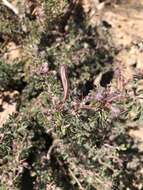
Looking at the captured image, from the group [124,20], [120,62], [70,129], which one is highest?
[124,20]

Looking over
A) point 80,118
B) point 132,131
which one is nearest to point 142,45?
point 80,118

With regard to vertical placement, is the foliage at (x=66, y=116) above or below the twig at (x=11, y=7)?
below

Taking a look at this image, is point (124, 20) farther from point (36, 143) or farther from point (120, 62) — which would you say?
point (36, 143)

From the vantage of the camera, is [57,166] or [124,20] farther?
[124,20]

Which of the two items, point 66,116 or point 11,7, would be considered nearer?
point 66,116

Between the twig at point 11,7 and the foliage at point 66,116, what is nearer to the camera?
the foliage at point 66,116

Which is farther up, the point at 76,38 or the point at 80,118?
the point at 76,38

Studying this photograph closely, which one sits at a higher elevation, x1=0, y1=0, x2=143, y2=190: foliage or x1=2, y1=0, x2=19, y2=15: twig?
x1=2, y1=0, x2=19, y2=15: twig

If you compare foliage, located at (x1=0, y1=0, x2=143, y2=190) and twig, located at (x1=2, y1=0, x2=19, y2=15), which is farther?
twig, located at (x1=2, y1=0, x2=19, y2=15)

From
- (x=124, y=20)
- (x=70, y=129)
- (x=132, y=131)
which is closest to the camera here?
(x=70, y=129)

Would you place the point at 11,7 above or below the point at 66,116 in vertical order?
above

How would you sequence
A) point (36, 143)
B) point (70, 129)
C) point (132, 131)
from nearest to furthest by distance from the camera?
point (70, 129) → point (36, 143) → point (132, 131)
